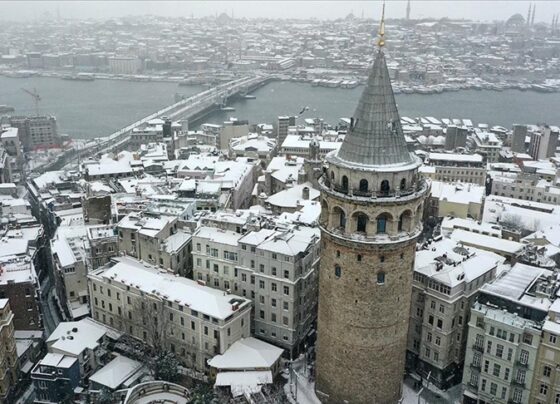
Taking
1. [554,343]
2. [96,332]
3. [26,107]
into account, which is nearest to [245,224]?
[96,332]

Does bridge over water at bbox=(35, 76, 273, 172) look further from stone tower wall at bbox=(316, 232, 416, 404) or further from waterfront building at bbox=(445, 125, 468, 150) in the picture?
stone tower wall at bbox=(316, 232, 416, 404)

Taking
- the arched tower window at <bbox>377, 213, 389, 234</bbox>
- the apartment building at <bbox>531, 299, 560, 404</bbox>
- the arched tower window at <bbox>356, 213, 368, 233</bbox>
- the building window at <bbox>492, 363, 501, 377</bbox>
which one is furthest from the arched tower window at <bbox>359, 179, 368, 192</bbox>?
the building window at <bbox>492, 363, 501, 377</bbox>

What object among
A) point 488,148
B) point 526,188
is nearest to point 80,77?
point 488,148

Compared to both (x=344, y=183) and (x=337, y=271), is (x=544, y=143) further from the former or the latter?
(x=344, y=183)

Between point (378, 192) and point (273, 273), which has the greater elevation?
point (378, 192)

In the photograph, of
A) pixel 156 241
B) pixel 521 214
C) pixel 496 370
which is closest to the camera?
pixel 496 370

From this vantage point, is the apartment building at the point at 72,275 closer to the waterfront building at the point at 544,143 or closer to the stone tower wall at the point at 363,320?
the stone tower wall at the point at 363,320
